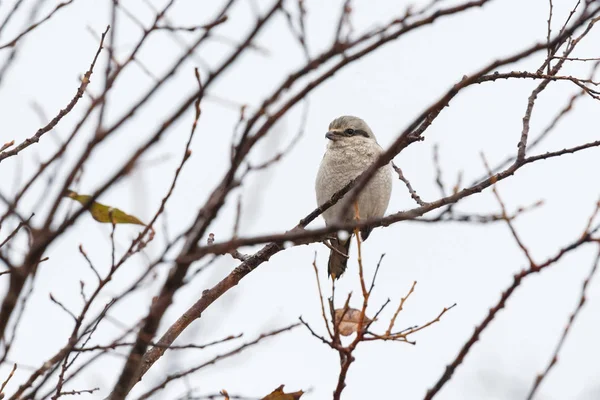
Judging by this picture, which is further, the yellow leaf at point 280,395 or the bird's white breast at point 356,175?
the bird's white breast at point 356,175

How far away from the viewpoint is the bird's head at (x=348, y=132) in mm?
6964

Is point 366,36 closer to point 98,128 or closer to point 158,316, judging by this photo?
point 98,128

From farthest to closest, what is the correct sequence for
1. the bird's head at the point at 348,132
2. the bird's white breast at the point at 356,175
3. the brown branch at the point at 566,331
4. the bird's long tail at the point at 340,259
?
the bird's head at the point at 348,132 < the bird's long tail at the point at 340,259 < the bird's white breast at the point at 356,175 < the brown branch at the point at 566,331

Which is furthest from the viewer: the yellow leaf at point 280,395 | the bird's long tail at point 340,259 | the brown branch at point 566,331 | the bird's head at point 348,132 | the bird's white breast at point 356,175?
the bird's head at point 348,132

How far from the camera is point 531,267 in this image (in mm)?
1849

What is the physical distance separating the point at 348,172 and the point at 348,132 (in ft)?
1.61

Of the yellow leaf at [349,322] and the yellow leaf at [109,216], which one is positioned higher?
the yellow leaf at [109,216]

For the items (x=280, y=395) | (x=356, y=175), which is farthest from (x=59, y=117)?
(x=356, y=175)

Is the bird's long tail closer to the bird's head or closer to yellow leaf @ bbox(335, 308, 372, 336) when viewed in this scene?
the bird's head

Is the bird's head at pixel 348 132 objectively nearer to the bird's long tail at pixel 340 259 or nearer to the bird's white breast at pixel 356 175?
the bird's white breast at pixel 356 175

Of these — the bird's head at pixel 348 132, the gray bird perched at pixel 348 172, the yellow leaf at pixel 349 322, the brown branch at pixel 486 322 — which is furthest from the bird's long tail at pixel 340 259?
the brown branch at pixel 486 322

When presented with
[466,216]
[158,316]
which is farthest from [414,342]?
[158,316]

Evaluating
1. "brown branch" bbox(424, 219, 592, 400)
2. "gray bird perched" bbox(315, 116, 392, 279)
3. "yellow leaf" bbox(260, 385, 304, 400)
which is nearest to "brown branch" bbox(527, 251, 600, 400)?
"brown branch" bbox(424, 219, 592, 400)

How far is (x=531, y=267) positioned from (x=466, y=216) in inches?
10.1
